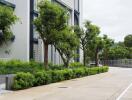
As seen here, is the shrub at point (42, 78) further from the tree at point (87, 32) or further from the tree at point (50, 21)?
the tree at point (87, 32)

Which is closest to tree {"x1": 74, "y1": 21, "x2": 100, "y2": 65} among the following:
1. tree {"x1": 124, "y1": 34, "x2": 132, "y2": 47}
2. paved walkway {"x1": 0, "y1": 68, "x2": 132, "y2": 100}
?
paved walkway {"x1": 0, "y1": 68, "x2": 132, "y2": 100}

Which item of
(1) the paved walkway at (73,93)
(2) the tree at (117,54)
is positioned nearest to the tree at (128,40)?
(2) the tree at (117,54)

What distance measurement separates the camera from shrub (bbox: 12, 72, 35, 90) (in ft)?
74.1

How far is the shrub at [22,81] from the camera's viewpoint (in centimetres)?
2258

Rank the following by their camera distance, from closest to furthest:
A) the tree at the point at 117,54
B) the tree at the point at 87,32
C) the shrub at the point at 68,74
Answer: the shrub at the point at 68,74
the tree at the point at 87,32
the tree at the point at 117,54

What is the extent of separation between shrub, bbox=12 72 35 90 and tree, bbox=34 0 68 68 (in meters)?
7.03

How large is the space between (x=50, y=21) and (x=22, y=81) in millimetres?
8547

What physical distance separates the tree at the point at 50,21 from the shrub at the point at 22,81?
7.03 meters

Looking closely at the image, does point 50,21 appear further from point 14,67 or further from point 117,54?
point 117,54

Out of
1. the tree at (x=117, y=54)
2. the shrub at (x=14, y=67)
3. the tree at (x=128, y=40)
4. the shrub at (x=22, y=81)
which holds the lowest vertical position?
the shrub at (x=22, y=81)

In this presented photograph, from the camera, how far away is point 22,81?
2294 centimetres

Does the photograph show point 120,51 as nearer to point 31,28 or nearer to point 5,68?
point 31,28

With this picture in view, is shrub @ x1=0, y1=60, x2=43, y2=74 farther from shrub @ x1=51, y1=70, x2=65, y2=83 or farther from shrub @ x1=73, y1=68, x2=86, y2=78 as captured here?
shrub @ x1=73, y1=68, x2=86, y2=78

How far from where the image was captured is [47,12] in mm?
30141
